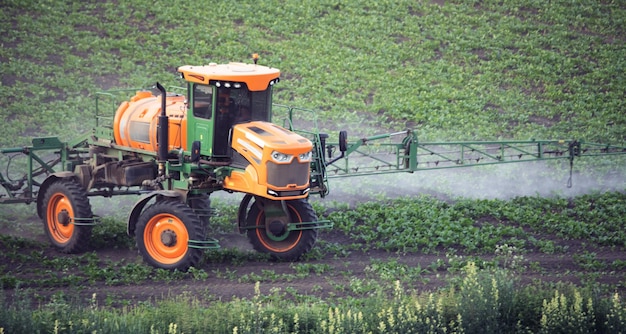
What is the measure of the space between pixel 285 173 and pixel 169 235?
2.22 metres

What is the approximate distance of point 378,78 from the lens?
2947 centimetres

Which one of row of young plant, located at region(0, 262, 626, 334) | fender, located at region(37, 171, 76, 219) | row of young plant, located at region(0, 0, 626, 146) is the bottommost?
row of young plant, located at region(0, 262, 626, 334)

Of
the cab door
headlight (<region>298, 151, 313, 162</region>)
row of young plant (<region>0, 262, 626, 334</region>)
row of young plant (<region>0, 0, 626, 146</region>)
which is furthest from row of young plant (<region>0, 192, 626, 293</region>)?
row of young plant (<region>0, 0, 626, 146</region>)

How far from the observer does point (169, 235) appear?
16.3 m

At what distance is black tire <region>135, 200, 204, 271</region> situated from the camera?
16.1 metres

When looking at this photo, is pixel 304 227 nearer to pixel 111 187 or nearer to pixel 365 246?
pixel 365 246

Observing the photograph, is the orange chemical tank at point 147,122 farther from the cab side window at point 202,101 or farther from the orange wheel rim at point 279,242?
the orange wheel rim at point 279,242

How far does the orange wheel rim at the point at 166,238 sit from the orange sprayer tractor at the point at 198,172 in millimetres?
17

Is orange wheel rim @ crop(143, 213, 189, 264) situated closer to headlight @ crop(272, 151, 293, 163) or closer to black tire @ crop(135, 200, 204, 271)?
black tire @ crop(135, 200, 204, 271)

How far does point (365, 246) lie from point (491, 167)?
7.02 meters

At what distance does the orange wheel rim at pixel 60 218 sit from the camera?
17.9 m

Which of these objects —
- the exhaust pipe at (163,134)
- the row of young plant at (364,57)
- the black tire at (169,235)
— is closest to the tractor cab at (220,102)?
the exhaust pipe at (163,134)

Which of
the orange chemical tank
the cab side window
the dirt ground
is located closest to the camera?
the dirt ground

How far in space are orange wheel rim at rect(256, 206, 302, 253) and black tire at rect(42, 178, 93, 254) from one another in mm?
3110
